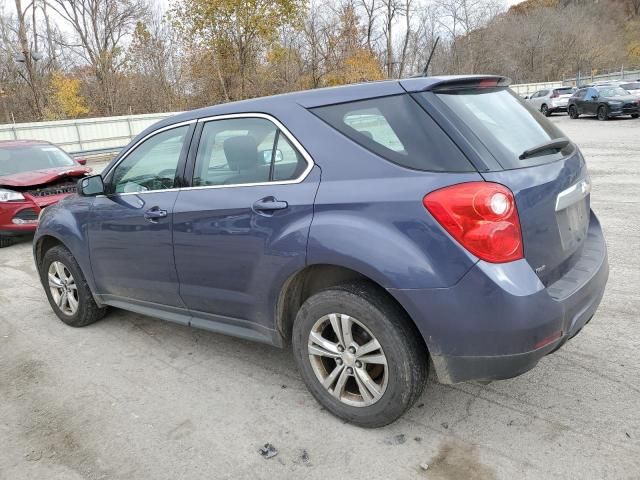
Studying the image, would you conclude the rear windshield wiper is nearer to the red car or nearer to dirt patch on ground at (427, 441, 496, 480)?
dirt patch on ground at (427, 441, 496, 480)

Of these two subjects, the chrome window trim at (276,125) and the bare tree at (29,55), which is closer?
the chrome window trim at (276,125)

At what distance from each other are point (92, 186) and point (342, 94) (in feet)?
7.13

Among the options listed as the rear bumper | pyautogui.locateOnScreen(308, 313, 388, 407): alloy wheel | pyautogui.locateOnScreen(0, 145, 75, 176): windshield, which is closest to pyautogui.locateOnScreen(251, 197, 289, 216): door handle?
pyautogui.locateOnScreen(308, 313, 388, 407): alloy wheel

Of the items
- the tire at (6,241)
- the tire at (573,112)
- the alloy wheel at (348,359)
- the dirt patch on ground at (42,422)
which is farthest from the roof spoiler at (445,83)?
the tire at (573,112)

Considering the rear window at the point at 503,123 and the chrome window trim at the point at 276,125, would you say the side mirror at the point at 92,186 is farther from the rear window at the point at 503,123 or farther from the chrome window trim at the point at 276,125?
the rear window at the point at 503,123

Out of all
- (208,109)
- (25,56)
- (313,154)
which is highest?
(25,56)

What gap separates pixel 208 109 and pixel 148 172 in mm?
683

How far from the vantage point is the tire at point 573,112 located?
2555 cm

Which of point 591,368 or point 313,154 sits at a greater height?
point 313,154

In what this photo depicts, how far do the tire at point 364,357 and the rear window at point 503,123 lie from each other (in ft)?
3.00

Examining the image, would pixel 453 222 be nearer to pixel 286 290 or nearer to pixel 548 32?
pixel 286 290

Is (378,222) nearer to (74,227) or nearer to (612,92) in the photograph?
(74,227)

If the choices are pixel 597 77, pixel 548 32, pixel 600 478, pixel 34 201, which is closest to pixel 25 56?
pixel 34 201

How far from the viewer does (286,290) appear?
2.90m
